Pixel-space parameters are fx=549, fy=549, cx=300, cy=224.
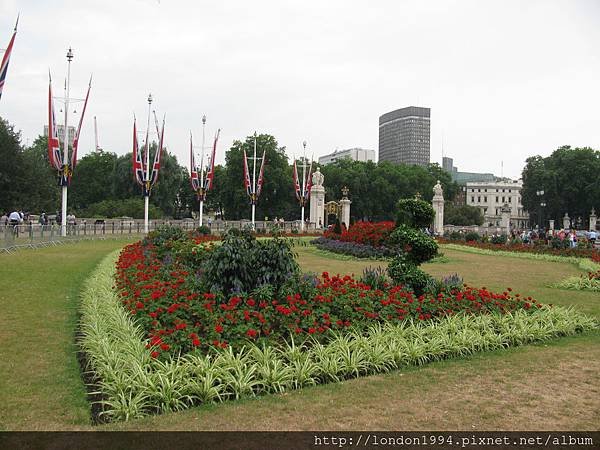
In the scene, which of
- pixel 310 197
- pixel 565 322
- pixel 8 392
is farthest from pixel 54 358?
pixel 310 197

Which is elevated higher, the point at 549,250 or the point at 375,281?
the point at 375,281

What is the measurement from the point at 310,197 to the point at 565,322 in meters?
39.9

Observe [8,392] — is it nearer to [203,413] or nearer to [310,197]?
[203,413]

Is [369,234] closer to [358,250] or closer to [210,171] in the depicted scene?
[358,250]

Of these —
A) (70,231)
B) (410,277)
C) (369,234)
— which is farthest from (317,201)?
(410,277)

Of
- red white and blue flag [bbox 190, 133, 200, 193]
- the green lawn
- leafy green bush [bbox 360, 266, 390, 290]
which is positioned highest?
red white and blue flag [bbox 190, 133, 200, 193]

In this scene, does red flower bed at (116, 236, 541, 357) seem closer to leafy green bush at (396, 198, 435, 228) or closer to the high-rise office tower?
leafy green bush at (396, 198, 435, 228)

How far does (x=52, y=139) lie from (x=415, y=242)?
22.4 m

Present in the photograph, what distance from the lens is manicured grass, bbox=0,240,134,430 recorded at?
4.72 meters

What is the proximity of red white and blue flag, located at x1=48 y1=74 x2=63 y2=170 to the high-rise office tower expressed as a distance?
13983 cm

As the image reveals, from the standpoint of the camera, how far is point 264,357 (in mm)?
5840

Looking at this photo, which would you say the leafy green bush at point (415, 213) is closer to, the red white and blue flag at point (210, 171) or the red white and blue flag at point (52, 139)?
the red white and blue flag at point (52, 139)

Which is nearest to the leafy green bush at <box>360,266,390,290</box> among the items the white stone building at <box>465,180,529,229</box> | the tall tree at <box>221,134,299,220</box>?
the tall tree at <box>221,134,299,220</box>

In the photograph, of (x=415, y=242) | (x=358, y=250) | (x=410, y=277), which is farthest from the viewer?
(x=358, y=250)
